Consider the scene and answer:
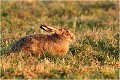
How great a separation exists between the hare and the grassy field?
0.15 meters

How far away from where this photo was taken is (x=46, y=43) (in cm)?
778

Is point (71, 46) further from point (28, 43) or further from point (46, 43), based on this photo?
point (28, 43)

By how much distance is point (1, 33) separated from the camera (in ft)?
33.9

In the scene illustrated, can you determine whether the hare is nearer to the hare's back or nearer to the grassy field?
the hare's back

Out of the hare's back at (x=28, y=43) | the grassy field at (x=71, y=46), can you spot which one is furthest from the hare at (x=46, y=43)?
the grassy field at (x=71, y=46)

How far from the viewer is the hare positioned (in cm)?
765

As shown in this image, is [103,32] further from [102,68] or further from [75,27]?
[102,68]

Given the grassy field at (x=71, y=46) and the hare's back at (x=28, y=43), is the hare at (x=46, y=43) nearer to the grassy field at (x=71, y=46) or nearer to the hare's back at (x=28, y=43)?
the hare's back at (x=28, y=43)

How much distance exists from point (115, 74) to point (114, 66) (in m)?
0.74

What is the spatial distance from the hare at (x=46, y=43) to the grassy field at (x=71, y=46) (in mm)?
148

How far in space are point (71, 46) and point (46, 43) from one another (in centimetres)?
77

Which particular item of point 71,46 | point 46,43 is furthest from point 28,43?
point 71,46

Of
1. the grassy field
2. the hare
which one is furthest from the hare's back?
the grassy field

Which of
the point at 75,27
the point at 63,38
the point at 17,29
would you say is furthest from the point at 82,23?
the point at 63,38
